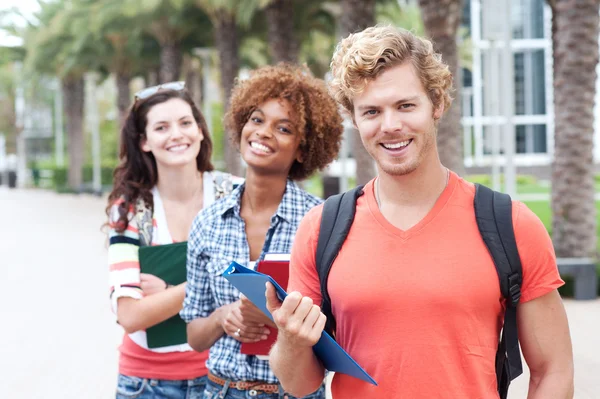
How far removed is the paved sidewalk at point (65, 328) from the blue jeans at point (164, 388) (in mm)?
1553

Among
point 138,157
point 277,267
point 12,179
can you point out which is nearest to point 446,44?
point 138,157

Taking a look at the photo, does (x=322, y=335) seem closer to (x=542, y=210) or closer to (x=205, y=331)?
(x=205, y=331)

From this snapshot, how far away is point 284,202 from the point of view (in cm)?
299

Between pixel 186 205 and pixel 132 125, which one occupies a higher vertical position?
pixel 132 125

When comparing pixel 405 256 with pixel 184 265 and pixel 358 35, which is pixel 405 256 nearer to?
pixel 358 35

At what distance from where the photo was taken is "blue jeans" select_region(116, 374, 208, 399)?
3262 mm

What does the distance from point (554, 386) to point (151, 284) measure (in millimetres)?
1670

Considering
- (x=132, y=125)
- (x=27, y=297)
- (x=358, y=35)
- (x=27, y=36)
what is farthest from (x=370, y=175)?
(x=27, y=36)

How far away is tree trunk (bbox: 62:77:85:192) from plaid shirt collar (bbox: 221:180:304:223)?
38497 mm

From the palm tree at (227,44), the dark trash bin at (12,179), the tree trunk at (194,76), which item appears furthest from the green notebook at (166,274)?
the dark trash bin at (12,179)

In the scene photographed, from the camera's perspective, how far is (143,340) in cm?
333

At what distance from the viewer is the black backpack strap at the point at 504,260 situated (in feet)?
6.63

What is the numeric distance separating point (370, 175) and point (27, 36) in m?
25.8

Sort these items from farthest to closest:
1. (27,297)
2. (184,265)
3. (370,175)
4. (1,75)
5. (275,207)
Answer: (1,75) → (370,175) → (27,297) → (184,265) → (275,207)
